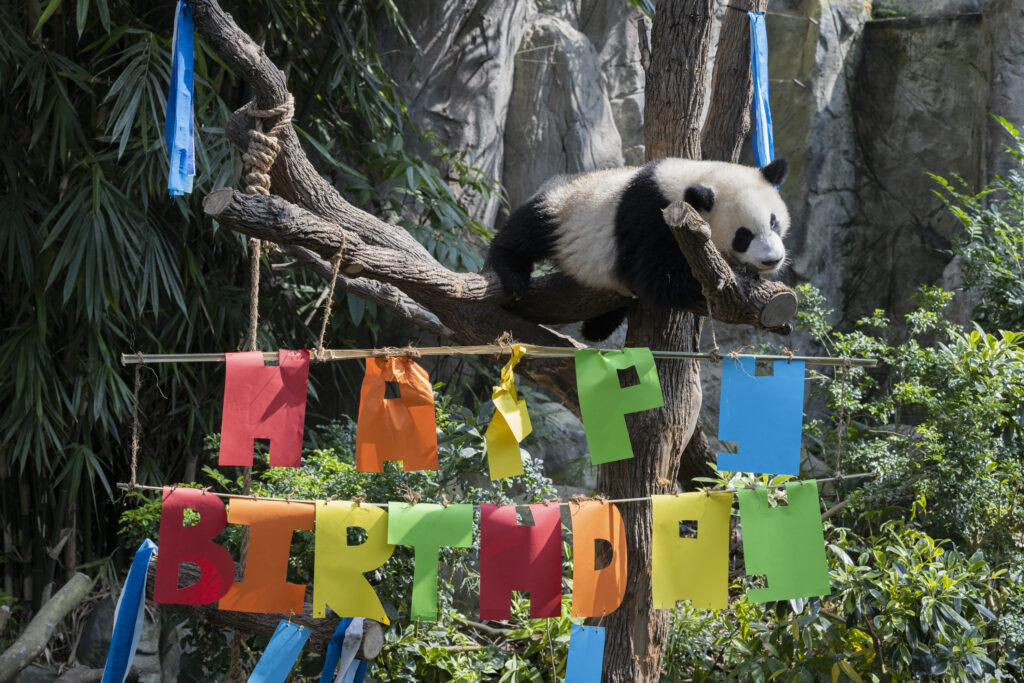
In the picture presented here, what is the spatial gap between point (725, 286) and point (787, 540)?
22.3 inches

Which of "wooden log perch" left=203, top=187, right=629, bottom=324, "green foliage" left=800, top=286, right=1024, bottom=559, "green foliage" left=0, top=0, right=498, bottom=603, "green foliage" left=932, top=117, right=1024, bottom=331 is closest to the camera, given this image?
"wooden log perch" left=203, top=187, right=629, bottom=324

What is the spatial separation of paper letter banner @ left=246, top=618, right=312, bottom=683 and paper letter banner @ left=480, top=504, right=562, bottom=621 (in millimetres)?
449

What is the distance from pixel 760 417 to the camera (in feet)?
6.01

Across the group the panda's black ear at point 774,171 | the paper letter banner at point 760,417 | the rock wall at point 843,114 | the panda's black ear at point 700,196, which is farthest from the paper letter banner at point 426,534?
the rock wall at point 843,114

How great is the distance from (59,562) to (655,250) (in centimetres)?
295

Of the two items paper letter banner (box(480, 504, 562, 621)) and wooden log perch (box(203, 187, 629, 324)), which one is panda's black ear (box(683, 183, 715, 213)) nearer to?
wooden log perch (box(203, 187, 629, 324))

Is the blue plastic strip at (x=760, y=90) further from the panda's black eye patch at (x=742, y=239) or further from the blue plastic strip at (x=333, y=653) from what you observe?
the blue plastic strip at (x=333, y=653)

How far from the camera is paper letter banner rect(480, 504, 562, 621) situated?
5.86 feet

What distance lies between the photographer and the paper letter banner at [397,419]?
1800 mm

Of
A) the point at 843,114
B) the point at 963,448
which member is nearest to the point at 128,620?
the point at 963,448

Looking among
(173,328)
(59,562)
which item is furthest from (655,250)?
(59,562)

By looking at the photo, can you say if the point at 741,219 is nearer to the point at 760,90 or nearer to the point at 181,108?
the point at 760,90

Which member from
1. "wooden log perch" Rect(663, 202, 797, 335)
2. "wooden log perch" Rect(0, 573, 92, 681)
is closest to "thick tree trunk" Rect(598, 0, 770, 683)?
"wooden log perch" Rect(663, 202, 797, 335)

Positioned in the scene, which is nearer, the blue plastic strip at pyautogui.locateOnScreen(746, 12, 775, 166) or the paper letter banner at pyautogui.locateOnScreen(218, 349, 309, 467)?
the paper letter banner at pyautogui.locateOnScreen(218, 349, 309, 467)
